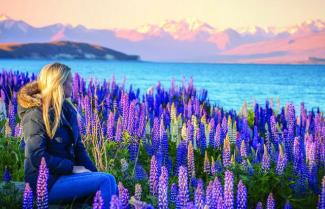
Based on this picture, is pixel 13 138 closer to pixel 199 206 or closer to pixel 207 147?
pixel 207 147

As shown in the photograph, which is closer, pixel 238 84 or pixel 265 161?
pixel 265 161

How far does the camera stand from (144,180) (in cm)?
682

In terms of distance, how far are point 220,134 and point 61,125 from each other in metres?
3.31

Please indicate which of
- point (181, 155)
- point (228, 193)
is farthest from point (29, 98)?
point (181, 155)

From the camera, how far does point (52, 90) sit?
221 inches

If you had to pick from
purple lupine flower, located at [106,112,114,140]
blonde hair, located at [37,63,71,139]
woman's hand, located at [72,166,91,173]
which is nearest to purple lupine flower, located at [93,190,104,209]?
blonde hair, located at [37,63,71,139]

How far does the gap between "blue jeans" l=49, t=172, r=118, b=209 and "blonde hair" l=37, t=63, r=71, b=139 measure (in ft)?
1.53

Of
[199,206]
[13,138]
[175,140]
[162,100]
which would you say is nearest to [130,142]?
[175,140]

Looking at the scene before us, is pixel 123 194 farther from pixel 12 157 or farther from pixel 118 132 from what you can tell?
pixel 12 157

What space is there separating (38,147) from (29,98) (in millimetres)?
502

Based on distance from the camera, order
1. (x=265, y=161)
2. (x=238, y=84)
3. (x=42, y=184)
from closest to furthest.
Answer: (x=42, y=184) < (x=265, y=161) < (x=238, y=84)

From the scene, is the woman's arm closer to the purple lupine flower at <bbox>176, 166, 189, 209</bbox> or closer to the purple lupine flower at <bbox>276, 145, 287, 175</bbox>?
the purple lupine flower at <bbox>176, 166, 189, 209</bbox>

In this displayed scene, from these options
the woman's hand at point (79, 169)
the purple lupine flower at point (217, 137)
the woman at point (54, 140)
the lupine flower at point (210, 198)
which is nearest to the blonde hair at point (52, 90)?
the woman at point (54, 140)

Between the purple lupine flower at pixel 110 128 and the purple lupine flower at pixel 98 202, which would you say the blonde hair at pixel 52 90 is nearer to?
the purple lupine flower at pixel 98 202
